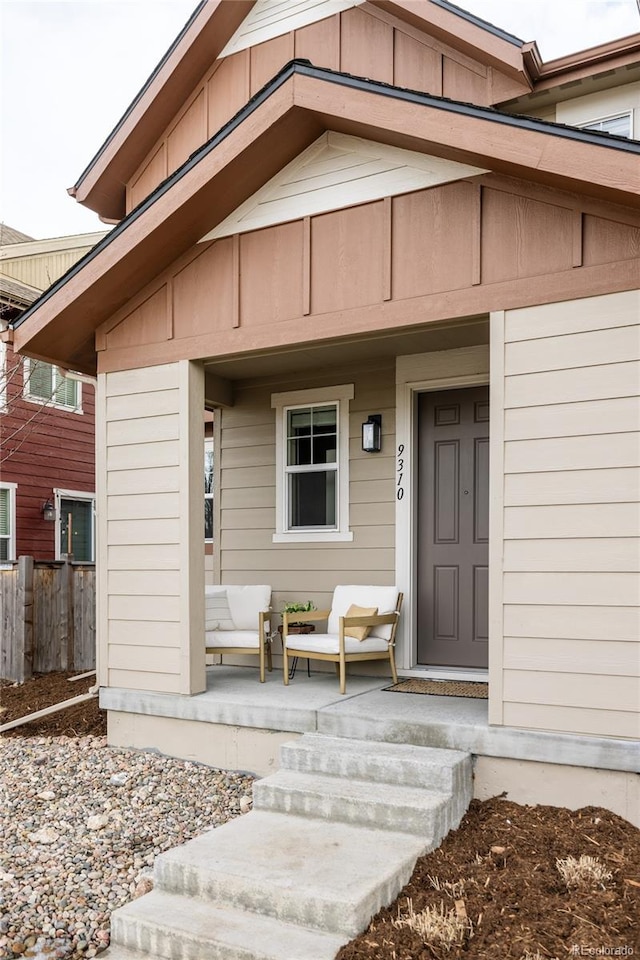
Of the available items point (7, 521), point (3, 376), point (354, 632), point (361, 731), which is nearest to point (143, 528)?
point (354, 632)

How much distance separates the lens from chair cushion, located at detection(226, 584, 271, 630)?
21.5 feet

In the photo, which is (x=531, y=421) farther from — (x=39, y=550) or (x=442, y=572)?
(x=39, y=550)

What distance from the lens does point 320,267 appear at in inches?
195

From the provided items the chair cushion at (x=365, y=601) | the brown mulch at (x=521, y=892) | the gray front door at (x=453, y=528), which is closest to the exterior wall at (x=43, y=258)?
the gray front door at (x=453, y=528)

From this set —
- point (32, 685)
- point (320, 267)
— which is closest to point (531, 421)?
point (320, 267)

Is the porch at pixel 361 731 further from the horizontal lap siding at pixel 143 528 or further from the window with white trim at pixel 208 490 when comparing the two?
the window with white trim at pixel 208 490

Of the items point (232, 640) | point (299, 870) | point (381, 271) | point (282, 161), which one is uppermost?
point (282, 161)

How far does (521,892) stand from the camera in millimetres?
3158

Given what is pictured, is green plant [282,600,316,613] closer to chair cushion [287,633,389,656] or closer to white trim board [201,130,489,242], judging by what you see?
chair cushion [287,633,389,656]

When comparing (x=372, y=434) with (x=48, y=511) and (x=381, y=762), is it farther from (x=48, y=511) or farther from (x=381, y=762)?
(x=48, y=511)

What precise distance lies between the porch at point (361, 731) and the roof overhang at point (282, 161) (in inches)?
108

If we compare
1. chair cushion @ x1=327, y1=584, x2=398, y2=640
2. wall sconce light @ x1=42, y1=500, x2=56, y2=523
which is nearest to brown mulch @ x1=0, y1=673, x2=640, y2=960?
chair cushion @ x1=327, y1=584, x2=398, y2=640

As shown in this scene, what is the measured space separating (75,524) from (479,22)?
9.72 metres

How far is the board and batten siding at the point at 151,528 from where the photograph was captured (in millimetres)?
5441
